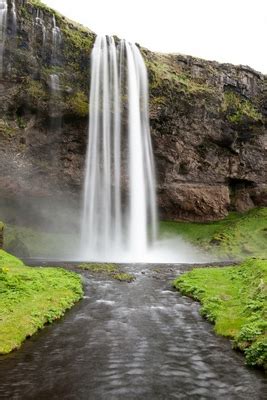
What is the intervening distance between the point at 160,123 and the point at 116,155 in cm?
925

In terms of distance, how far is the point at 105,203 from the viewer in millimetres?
56125

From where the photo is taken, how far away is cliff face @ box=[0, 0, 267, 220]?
A: 52.3 metres

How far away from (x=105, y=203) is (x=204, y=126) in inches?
829

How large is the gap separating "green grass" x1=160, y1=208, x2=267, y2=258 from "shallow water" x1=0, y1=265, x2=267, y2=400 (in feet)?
127

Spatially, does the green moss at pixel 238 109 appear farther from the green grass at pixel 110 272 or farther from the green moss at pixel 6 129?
the green grass at pixel 110 272

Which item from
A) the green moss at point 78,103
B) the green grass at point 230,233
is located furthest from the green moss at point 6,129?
the green grass at point 230,233

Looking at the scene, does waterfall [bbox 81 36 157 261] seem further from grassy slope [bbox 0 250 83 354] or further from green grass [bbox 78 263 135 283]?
grassy slope [bbox 0 250 83 354]

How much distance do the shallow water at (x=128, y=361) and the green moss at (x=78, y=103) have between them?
132ft

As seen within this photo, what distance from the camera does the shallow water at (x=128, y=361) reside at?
32.1 feet

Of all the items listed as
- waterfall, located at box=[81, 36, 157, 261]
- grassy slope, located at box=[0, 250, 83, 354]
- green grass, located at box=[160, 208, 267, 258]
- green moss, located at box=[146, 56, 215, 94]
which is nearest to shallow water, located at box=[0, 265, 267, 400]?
grassy slope, located at box=[0, 250, 83, 354]

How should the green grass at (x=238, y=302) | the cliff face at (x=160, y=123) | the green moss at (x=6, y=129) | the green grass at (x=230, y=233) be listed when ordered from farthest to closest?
1. the green grass at (x=230, y=233)
2. the green moss at (x=6, y=129)
3. the cliff face at (x=160, y=123)
4. the green grass at (x=238, y=302)

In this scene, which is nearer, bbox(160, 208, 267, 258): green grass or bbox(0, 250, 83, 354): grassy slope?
bbox(0, 250, 83, 354): grassy slope

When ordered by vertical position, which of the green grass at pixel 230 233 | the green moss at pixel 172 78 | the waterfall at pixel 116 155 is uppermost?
the green moss at pixel 172 78

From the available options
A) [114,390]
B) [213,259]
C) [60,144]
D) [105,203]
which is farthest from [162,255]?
[114,390]
